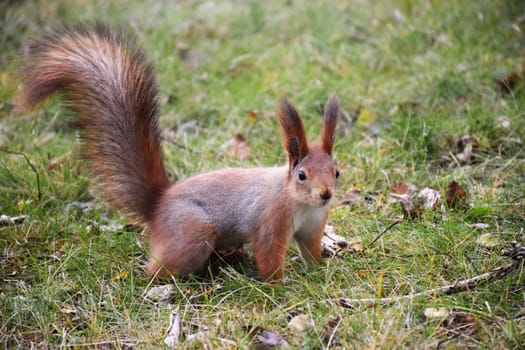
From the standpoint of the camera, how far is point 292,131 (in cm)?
261

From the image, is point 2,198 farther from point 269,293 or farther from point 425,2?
point 425,2

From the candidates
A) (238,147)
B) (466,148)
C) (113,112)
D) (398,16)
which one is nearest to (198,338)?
(113,112)

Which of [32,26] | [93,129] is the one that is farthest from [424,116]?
[32,26]

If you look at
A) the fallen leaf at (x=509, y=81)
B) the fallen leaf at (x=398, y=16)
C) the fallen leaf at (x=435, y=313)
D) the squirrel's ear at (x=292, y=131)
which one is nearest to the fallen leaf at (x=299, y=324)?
the fallen leaf at (x=435, y=313)

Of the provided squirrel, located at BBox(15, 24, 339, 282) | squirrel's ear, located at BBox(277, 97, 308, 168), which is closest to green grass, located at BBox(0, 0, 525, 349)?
squirrel, located at BBox(15, 24, 339, 282)

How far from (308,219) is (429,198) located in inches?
30.4

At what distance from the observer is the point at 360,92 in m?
4.39

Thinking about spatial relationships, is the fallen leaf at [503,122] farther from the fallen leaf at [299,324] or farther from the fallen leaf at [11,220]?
the fallen leaf at [11,220]

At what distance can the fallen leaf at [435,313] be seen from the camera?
215 cm

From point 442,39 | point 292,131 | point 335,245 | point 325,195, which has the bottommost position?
point 335,245

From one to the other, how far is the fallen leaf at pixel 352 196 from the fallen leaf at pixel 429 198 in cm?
33

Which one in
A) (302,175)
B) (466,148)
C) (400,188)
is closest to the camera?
(302,175)

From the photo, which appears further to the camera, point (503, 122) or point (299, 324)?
point (503, 122)

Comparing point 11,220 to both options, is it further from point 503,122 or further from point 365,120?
point 503,122
